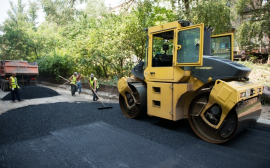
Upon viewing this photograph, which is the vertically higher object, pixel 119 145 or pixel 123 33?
pixel 123 33

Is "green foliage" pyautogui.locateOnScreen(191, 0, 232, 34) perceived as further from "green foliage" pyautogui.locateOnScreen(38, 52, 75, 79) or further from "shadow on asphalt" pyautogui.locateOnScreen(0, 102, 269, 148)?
"green foliage" pyautogui.locateOnScreen(38, 52, 75, 79)

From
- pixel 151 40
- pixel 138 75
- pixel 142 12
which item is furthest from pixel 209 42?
pixel 142 12

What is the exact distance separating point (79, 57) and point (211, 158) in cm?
1193

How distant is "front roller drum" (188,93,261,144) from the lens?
3.79 meters

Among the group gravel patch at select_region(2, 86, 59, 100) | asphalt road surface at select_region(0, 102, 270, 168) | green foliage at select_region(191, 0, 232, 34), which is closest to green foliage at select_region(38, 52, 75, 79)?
gravel patch at select_region(2, 86, 59, 100)

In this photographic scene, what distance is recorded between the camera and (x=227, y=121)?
399cm

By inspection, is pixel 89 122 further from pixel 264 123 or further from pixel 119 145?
pixel 264 123

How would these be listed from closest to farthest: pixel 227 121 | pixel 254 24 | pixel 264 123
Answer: pixel 227 121 < pixel 264 123 < pixel 254 24

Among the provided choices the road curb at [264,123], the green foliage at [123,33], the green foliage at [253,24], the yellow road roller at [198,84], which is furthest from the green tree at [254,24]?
the road curb at [264,123]

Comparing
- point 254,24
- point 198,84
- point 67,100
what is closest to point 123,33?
point 67,100

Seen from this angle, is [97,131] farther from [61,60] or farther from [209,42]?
[61,60]

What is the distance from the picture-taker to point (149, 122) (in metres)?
5.68

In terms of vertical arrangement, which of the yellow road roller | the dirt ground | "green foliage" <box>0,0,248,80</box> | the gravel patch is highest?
"green foliage" <box>0,0,248,80</box>

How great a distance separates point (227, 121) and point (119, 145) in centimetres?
226
